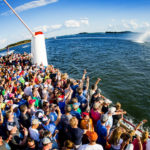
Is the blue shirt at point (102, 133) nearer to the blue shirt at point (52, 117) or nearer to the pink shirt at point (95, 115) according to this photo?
the pink shirt at point (95, 115)

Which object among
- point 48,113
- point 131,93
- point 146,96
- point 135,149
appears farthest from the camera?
point 131,93

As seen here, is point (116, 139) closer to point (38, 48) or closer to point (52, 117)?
point (52, 117)

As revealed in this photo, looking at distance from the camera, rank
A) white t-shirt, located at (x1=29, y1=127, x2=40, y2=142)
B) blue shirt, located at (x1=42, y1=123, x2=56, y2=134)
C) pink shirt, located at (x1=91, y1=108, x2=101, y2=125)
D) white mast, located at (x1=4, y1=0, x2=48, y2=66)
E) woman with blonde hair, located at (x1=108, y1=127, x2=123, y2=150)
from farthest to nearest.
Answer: white mast, located at (x1=4, y1=0, x2=48, y2=66) → pink shirt, located at (x1=91, y1=108, x2=101, y2=125) → blue shirt, located at (x1=42, y1=123, x2=56, y2=134) → white t-shirt, located at (x1=29, y1=127, x2=40, y2=142) → woman with blonde hair, located at (x1=108, y1=127, x2=123, y2=150)

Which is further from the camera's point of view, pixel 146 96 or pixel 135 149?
pixel 146 96

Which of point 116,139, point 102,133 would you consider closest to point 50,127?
point 102,133

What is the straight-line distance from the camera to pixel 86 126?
12.2 ft

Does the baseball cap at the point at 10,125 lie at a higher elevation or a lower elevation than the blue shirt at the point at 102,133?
higher

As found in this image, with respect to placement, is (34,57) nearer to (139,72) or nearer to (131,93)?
(131,93)

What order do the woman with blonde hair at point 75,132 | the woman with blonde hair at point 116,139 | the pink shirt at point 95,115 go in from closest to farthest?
1. the woman with blonde hair at point 116,139
2. the woman with blonde hair at point 75,132
3. the pink shirt at point 95,115

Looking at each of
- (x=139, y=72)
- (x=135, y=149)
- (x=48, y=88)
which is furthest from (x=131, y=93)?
(x=135, y=149)

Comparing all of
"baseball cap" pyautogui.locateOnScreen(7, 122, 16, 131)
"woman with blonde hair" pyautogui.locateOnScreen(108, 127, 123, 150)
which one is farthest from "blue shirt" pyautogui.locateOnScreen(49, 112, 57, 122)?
"woman with blonde hair" pyautogui.locateOnScreen(108, 127, 123, 150)

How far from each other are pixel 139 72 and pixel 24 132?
17390 mm

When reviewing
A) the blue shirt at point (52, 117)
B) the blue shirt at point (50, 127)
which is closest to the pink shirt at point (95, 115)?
the blue shirt at point (52, 117)

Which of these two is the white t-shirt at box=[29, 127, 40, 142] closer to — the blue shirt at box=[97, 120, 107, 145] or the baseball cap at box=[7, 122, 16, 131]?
the baseball cap at box=[7, 122, 16, 131]
